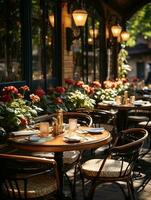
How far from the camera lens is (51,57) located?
26.7 ft

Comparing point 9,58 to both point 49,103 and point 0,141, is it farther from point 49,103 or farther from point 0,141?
point 0,141

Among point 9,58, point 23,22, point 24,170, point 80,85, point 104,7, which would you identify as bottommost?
point 24,170

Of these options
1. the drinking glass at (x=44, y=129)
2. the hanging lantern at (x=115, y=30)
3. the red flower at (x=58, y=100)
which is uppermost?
the hanging lantern at (x=115, y=30)

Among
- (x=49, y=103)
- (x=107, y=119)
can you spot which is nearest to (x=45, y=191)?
(x=49, y=103)

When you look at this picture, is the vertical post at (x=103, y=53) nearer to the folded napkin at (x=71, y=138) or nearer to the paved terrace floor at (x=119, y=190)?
the paved terrace floor at (x=119, y=190)

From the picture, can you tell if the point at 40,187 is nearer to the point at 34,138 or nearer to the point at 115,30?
the point at 34,138

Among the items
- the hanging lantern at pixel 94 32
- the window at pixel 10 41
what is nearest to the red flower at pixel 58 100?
the window at pixel 10 41

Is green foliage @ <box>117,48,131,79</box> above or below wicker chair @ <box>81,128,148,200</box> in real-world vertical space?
above

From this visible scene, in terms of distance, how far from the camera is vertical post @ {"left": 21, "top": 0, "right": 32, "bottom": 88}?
6.81m

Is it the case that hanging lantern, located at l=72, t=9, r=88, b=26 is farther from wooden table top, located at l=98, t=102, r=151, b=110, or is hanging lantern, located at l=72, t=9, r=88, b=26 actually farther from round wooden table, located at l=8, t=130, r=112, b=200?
round wooden table, located at l=8, t=130, r=112, b=200

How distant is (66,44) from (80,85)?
959mm

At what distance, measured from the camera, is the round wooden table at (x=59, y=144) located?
3994 mm

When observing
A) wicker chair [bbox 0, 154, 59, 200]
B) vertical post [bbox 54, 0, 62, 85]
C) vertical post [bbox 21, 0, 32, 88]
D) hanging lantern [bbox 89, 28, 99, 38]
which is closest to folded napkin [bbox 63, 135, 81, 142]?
wicker chair [bbox 0, 154, 59, 200]

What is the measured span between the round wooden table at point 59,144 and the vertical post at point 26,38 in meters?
2.60
